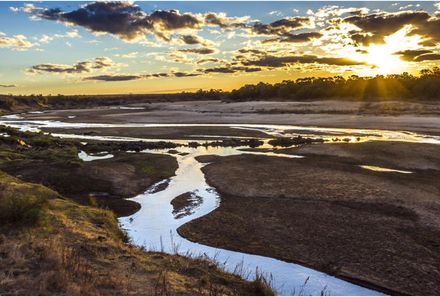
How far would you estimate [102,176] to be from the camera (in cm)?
2953

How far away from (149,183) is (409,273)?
1849cm

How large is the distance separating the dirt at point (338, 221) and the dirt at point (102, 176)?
4751 millimetres

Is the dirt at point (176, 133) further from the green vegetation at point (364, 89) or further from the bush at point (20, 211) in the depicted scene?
the green vegetation at point (364, 89)

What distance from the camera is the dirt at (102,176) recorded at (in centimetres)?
2485

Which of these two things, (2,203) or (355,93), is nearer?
(2,203)

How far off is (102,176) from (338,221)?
16753mm

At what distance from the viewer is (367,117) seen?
78.6 m

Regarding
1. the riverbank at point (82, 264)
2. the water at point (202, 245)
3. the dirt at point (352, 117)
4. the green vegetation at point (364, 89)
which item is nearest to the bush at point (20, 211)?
the riverbank at point (82, 264)

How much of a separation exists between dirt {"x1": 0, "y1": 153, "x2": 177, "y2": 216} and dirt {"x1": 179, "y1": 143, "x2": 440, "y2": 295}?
15.6 feet

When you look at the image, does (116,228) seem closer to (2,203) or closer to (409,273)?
(2,203)

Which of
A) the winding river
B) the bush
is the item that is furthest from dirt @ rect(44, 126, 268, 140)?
the bush

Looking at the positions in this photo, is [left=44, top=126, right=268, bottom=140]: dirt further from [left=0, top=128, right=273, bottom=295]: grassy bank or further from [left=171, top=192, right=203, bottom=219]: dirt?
[left=0, top=128, right=273, bottom=295]: grassy bank

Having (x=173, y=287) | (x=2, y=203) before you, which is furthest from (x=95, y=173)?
(x=173, y=287)

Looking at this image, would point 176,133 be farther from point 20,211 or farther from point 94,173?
point 20,211
